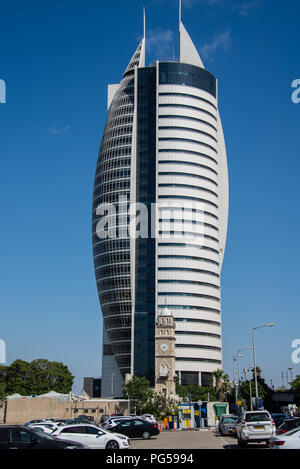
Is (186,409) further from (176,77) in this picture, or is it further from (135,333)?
(176,77)

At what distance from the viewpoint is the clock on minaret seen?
128 meters

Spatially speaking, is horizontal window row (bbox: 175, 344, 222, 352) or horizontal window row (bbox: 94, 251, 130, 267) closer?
horizontal window row (bbox: 175, 344, 222, 352)

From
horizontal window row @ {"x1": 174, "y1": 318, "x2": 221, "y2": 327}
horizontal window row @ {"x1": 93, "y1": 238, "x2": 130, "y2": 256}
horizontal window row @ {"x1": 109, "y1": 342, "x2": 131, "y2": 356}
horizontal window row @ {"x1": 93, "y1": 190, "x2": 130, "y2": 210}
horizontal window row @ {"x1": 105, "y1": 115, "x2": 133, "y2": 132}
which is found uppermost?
horizontal window row @ {"x1": 105, "y1": 115, "x2": 133, "y2": 132}

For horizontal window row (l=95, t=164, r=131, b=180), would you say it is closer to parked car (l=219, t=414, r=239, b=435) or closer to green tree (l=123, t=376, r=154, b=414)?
green tree (l=123, t=376, r=154, b=414)

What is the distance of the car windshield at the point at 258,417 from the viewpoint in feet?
108

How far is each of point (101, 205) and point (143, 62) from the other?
5435 cm

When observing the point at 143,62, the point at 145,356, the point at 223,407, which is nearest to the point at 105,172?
the point at 143,62

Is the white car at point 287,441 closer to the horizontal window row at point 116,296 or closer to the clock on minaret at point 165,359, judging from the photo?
the clock on minaret at point 165,359

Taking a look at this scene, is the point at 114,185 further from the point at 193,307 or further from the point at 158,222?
the point at 193,307

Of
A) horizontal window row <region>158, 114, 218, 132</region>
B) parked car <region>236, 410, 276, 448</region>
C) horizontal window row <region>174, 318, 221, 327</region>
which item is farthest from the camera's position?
horizontal window row <region>158, 114, 218, 132</region>

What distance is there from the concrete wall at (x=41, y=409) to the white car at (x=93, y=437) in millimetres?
64549

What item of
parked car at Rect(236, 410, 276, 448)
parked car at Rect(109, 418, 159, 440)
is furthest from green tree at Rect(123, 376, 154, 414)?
parked car at Rect(236, 410, 276, 448)

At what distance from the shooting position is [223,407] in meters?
82.1

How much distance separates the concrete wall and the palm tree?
1713 inches
